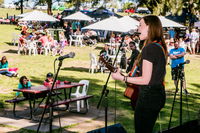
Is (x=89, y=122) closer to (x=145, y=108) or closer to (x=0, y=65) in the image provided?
(x=145, y=108)

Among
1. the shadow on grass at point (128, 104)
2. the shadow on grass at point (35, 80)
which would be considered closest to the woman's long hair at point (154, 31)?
the shadow on grass at point (128, 104)

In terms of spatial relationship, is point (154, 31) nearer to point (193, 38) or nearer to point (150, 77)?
point (150, 77)

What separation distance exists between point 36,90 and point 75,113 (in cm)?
132

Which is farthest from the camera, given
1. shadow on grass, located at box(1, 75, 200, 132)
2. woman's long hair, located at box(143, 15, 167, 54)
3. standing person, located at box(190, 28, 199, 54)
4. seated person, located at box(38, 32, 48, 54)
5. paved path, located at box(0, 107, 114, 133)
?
standing person, located at box(190, 28, 199, 54)

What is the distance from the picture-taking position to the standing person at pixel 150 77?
13.9 feet

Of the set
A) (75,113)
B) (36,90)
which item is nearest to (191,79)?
(75,113)

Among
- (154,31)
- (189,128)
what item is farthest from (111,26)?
(154,31)

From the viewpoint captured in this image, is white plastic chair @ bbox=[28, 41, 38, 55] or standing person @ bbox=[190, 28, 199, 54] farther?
standing person @ bbox=[190, 28, 199, 54]

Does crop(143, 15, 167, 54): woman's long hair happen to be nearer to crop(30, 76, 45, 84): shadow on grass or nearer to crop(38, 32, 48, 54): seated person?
crop(30, 76, 45, 84): shadow on grass

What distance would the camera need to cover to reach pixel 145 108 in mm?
4285

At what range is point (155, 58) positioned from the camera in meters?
4.24

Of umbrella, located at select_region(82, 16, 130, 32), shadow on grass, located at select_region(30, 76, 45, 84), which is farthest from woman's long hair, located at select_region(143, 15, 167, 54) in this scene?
umbrella, located at select_region(82, 16, 130, 32)

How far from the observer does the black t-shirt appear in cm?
423

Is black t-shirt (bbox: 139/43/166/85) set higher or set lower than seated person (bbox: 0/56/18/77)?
higher
